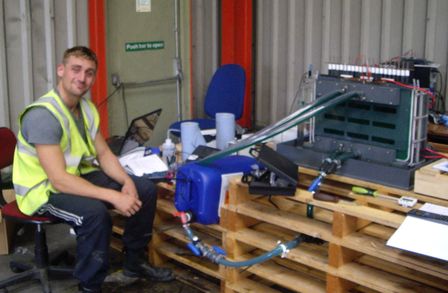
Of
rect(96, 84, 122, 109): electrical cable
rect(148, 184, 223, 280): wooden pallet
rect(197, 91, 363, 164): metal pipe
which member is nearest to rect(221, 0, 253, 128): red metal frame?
rect(96, 84, 122, 109): electrical cable

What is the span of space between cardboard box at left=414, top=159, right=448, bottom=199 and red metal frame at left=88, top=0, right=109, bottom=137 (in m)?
2.66

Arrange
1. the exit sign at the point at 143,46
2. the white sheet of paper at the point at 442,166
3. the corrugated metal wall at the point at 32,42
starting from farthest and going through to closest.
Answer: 1. the exit sign at the point at 143,46
2. the corrugated metal wall at the point at 32,42
3. the white sheet of paper at the point at 442,166

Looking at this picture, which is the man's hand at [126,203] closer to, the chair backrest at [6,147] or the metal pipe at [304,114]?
the metal pipe at [304,114]

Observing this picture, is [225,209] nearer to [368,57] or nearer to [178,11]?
[368,57]

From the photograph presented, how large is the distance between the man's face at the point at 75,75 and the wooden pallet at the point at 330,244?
862mm

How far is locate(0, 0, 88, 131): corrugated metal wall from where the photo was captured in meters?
4.12

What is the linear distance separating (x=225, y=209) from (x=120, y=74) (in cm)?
218

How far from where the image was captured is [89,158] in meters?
3.11

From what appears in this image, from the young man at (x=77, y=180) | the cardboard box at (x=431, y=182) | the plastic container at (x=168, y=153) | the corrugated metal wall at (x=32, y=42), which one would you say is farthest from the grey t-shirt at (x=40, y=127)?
the cardboard box at (x=431, y=182)

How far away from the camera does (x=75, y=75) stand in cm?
291

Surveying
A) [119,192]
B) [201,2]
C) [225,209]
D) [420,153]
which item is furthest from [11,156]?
[201,2]

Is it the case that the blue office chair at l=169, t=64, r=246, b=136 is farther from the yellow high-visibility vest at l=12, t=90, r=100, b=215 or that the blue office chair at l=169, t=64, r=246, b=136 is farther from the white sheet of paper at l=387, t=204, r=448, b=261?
the white sheet of paper at l=387, t=204, r=448, b=261

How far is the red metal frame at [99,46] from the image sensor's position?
4.35 m

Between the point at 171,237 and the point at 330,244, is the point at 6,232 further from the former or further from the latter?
the point at 330,244
